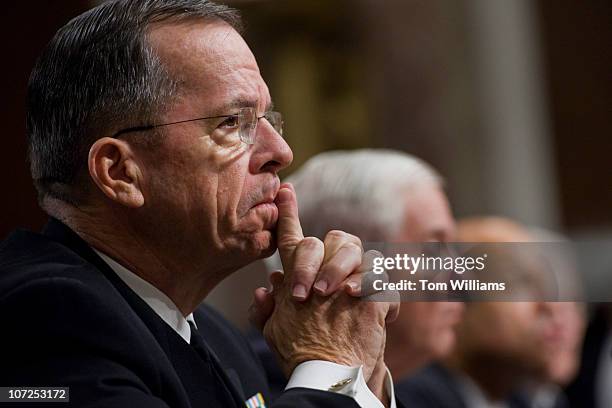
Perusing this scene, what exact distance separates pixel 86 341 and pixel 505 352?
7.47ft

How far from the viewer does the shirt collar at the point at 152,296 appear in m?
1.70

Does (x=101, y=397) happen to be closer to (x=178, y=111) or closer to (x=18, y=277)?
(x=18, y=277)

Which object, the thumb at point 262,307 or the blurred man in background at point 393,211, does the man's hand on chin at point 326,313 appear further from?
the blurred man in background at point 393,211

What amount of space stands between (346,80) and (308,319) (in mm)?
4556

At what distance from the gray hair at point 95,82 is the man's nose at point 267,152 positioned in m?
0.16

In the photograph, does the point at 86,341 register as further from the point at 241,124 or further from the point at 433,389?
the point at 433,389

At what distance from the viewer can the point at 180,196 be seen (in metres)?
1.70

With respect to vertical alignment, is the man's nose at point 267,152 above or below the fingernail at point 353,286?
above

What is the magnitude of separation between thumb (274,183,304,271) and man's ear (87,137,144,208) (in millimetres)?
240

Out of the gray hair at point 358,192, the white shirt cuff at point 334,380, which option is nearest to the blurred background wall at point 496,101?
the gray hair at point 358,192

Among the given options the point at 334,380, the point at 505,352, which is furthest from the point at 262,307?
the point at 505,352

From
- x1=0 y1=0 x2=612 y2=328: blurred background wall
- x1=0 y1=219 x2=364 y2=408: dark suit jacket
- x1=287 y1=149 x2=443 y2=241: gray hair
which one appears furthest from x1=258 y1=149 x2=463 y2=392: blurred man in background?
x1=0 y1=0 x2=612 y2=328: blurred background wall

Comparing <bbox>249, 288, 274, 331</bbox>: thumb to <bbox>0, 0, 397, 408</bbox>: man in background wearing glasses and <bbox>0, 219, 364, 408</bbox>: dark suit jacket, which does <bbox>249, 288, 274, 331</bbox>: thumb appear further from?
<bbox>0, 219, 364, 408</bbox>: dark suit jacket

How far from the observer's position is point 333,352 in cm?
163
